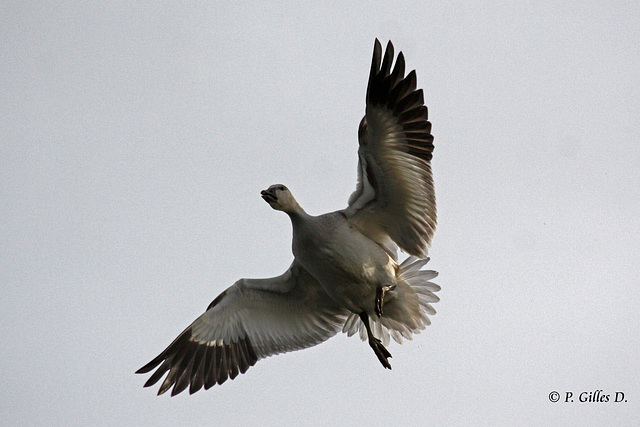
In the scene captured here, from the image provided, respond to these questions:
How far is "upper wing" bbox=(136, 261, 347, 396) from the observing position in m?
9.09

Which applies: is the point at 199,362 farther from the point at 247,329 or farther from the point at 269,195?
the point at 269,195

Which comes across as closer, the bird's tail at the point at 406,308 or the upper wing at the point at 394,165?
the upper wing at the point at 394,165

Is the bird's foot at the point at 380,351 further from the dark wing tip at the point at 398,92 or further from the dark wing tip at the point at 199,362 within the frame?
the dark wing tip at the point at 398,92

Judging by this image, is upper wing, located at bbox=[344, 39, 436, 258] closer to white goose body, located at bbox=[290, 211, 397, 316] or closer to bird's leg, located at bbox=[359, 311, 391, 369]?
white goose body, located at bbox=[290, 211, 397, 316]

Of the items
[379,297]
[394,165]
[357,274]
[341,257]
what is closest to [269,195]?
[341,257]

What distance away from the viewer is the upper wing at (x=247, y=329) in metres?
9.09

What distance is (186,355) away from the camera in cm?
920

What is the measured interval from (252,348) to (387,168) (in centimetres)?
268

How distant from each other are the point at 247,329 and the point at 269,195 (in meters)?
1.74

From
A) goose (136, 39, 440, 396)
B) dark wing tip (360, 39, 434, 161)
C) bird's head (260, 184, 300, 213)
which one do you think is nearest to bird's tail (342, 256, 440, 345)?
goose (136, 39, 440, 396)

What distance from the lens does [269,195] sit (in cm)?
845

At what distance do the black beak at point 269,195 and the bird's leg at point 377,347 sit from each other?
152 centimetres

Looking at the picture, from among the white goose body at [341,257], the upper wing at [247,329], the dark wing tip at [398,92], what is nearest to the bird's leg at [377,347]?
the white goose body at [341,257]

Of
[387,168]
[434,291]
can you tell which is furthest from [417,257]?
[387,168]
